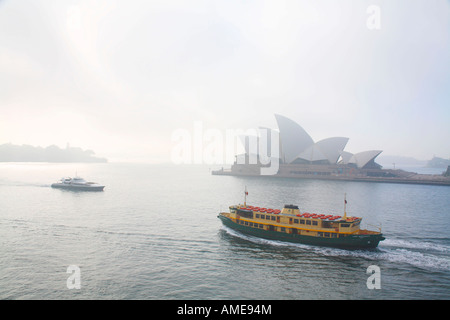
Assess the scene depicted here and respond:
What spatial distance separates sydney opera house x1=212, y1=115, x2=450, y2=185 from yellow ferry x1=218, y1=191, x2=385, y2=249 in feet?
279

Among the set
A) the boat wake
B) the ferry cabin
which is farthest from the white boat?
the boat wake

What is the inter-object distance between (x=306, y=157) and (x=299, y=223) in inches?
3670

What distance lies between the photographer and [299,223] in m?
28.2

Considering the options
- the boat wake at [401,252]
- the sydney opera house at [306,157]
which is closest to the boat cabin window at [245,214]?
the boat wake at [401,252]

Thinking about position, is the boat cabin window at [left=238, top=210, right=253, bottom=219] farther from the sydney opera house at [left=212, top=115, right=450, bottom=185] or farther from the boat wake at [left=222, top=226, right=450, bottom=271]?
the sydney opera house at [left=212, top=115, right=450, bottom=185]

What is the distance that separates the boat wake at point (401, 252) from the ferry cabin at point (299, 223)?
1.32 metres

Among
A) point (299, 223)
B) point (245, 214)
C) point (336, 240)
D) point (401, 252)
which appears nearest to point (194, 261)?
point (245, 214)

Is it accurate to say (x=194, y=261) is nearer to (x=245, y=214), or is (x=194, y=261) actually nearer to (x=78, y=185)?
(x=245, y=214)

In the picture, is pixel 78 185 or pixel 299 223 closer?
pixel 299 223

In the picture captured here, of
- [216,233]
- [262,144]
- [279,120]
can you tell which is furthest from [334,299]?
[262,144]

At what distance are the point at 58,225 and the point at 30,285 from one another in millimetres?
16639

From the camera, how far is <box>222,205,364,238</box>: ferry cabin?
26969mm
